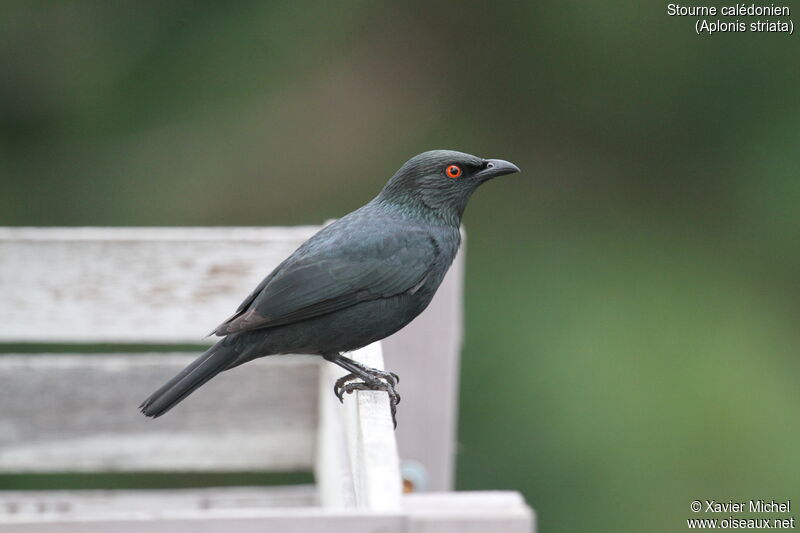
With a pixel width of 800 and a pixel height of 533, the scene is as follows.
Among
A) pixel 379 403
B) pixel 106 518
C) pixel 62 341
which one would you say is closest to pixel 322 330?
pixel 379 403

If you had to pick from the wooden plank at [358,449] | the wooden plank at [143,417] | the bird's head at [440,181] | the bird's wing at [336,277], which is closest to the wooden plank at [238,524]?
the wooden plank at [358,449]

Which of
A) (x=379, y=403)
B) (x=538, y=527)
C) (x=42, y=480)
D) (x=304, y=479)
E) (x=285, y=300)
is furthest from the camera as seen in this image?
(x=304, y=479)

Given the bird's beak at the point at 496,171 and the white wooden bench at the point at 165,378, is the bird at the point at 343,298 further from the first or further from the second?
the bird's beak at the point at 496,171

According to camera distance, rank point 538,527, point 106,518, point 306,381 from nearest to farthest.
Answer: point 106,518, point 306,381, point 538,527

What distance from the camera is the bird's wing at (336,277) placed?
289cm

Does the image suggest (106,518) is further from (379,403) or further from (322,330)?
(322,330)

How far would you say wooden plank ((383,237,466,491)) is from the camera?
350 cm

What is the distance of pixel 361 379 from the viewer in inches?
118

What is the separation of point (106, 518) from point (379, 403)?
0.93 meters

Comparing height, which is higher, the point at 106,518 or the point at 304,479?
the point at 106,518

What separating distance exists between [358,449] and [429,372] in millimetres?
1225

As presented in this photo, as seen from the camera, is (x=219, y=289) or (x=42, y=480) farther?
(x=42, y=480)

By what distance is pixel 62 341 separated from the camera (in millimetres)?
3406

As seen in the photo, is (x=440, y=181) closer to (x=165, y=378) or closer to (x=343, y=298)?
(x=343, y=298)
